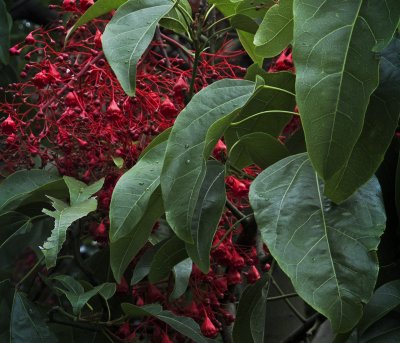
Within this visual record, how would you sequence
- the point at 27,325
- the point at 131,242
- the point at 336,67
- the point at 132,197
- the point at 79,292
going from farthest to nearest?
1. the point at 27,325
2. the point at 79,292
3. the point at 131,242
4. the point at 132,197
5. the point at 336,67

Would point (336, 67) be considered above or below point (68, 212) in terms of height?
above

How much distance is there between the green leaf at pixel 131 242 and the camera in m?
1.18

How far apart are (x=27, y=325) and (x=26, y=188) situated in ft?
0.78

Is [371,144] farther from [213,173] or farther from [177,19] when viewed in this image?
[177,19]

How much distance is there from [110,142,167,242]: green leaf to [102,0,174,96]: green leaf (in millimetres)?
122

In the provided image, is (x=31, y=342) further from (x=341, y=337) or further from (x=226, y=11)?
(x=226, y=11)

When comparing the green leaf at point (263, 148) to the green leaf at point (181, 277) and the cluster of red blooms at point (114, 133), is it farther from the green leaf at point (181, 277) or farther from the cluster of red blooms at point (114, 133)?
the green leaf at point (181, 277)

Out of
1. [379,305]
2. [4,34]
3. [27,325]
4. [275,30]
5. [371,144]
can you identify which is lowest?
[27,325]

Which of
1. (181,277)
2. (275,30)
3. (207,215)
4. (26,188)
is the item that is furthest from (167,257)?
(275,30)

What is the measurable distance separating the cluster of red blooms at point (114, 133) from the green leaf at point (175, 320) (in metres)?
0.13

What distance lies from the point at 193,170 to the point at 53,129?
0.45 metres

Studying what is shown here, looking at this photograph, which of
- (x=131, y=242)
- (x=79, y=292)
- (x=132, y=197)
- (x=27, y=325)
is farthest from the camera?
(x=27, y=325)

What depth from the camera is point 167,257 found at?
1.28 meters

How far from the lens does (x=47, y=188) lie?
135 cm
